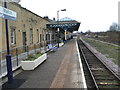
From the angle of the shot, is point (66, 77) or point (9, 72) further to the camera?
point (66, 77)

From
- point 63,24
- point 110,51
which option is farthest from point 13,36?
point 63,24

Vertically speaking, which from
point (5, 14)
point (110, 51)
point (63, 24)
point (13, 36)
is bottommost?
point (110, 51)

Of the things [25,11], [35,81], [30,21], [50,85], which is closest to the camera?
[50,85]

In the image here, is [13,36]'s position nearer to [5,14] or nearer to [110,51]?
[5,14]

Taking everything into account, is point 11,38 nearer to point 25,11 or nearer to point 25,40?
point 25,40

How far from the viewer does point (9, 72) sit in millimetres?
5691

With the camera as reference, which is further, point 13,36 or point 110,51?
point 110,51

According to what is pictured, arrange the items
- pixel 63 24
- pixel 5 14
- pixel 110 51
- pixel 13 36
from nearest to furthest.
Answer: pixel 5 14, pixel 13 36, pixel 110 51, pixel 63 24

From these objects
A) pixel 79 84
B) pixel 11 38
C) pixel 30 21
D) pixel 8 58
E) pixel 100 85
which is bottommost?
pixel 100 85

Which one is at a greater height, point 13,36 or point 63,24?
point 63,24

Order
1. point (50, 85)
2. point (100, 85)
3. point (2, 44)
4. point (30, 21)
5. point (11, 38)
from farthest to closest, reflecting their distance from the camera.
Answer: point (30, 21) < point (11, 38) < point (2, 44) < point (100, 85) < point (50, 85)

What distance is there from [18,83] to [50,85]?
1.36 metres

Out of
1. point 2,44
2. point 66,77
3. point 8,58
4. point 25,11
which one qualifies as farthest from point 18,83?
point 25,11

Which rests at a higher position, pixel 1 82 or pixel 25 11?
pixel 25 11
